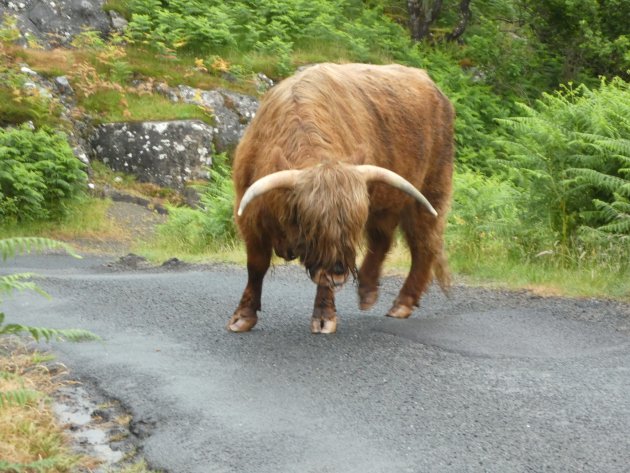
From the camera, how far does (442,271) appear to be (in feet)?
26.6

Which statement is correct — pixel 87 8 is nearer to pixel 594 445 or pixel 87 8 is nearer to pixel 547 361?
pixel 547 361

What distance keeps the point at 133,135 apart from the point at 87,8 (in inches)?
180

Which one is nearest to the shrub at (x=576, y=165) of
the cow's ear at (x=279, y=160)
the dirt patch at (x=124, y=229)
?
the cow's ear at (x=279, y=160)

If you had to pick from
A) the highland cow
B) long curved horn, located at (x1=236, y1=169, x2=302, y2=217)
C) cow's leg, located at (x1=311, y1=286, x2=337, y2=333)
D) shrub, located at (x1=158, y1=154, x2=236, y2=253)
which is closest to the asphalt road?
cow's leg, located at (x1=311, y1=286, x2=337, y2=333)

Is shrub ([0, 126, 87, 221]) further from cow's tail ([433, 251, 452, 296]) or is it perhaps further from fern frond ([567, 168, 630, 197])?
fern frond ([567, 168, 630, 197])

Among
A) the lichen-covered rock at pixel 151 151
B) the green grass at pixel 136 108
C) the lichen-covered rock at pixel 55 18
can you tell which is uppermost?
the lichen-covered rock at pixel 55 18

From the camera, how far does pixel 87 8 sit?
21.0 metres

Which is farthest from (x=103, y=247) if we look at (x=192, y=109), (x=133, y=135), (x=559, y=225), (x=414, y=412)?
(x=414, y=412)

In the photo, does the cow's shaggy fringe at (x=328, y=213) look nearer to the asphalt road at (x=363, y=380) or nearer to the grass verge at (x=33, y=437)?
the asphalt road at (x=363, y=380)

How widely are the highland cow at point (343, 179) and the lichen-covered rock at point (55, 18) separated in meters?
13.6

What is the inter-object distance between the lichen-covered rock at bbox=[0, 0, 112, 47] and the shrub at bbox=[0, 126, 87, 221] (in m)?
4.67

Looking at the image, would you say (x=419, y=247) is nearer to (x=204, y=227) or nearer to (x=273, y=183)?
(x=273, y=183)

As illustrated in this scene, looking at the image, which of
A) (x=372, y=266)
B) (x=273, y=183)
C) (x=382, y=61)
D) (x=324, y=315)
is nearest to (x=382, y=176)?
(x=273, y=183)

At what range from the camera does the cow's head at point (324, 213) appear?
5.78 meters
